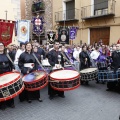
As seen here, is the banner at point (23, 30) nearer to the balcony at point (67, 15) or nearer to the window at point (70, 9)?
the balcony at point (67, 15)

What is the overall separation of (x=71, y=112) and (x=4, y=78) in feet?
5.50

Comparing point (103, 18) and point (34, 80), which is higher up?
point (103, 18)

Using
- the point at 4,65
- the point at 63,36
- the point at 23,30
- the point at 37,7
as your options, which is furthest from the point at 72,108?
the point at 37,7

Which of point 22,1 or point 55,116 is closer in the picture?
point 55,116

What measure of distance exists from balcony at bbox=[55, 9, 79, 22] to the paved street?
11082 millimetres

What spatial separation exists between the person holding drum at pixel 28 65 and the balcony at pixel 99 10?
385 inches

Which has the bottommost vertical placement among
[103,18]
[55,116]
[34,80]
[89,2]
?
[55,116]

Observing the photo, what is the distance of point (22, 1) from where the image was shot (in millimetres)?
21312

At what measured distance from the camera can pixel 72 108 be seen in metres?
4.61

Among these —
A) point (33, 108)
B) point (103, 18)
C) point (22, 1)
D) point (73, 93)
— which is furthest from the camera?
point (22, 1)

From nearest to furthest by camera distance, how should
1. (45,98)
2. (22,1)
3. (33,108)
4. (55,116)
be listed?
(55,116) → (33,108) → (45,98) → (22,1)

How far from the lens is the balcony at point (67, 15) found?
15922mm

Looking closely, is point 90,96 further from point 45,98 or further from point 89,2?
point 89,2

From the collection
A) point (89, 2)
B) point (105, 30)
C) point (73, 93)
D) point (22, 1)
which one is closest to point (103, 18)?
point (105, 30)
